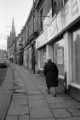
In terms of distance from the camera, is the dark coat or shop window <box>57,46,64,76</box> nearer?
the dark coat

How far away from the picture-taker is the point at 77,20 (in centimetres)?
748

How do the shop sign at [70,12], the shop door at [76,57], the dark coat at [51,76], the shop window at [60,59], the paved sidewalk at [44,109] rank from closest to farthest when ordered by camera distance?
the paved sidewalk at [44,109] < the shop sign at [70,12] < the shop door at [76,57] < the dark coat at [51,76] < the shop window at [60,59]

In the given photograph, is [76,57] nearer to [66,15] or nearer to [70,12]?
[66,15]

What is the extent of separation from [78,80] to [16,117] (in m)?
3.53

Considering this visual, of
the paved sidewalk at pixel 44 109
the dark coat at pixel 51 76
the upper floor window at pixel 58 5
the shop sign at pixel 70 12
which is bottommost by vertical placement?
the paved sidewalk at pixel 44 109

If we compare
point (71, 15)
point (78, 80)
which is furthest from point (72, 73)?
point (71, 15)

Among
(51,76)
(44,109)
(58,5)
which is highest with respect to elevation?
(58,5)

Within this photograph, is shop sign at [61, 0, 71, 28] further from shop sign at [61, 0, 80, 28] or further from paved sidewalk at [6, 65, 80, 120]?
paved sidewalk at [6, 65, 80, 120]

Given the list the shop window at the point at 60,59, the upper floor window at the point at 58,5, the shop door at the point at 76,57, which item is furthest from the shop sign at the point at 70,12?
the shop window at the point at 60,59

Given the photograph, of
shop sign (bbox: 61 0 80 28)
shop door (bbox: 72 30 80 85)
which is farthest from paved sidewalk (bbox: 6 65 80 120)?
shop sign (bbox: 61 0 80 28)

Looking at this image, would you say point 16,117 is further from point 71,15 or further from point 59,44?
point 59,44

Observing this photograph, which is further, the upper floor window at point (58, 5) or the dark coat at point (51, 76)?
the upper floor window at point (58, 5)

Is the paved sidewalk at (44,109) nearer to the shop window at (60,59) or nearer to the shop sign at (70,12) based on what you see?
the shop sign at (70,12)

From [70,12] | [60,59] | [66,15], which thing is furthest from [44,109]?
[60,59]
